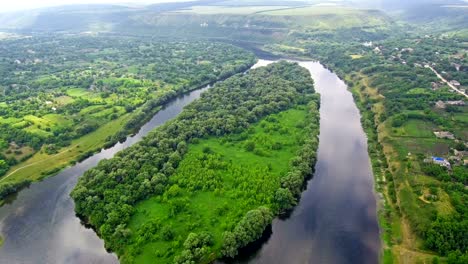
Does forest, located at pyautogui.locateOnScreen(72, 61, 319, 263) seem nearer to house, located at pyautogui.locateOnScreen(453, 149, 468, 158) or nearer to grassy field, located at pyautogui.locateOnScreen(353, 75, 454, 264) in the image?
grassy field, located at pyautogui.locateOnScreen(353, 75, 454, 264)

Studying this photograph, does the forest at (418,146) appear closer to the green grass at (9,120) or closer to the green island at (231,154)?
the green island at (231,154)

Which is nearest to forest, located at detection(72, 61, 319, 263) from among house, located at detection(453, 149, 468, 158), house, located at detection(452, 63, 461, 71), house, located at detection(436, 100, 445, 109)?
house, located at detection(453, 149, 468, 158)

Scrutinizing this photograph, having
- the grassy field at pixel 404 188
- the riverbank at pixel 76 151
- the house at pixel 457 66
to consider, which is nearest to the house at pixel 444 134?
the grassy field at pixel 404 188

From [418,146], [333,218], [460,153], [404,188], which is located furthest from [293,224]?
[460,153]

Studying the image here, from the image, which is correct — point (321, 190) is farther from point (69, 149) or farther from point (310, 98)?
point (69, 149)

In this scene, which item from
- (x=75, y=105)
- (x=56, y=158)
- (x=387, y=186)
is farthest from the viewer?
(x=75, y=105)

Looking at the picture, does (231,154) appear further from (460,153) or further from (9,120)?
(9,120)
